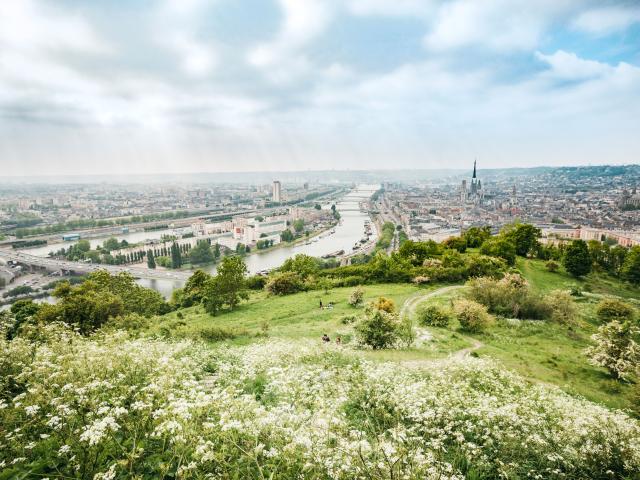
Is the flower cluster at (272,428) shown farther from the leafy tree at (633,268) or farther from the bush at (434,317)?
the leafy tree at (633,268)

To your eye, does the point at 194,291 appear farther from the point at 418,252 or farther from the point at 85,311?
the point at 418,252

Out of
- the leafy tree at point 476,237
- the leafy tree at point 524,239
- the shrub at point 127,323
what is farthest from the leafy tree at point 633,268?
the shrub at point 127,323

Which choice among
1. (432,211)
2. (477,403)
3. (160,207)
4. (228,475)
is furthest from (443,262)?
(160,207)

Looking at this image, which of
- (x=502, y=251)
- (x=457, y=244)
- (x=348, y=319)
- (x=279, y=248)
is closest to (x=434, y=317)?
(x=348, y=319)

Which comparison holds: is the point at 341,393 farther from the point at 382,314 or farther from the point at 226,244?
the point at 226,244

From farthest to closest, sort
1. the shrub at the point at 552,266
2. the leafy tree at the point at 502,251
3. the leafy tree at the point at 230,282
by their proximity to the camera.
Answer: the leafy tree at the point at 502,251, the shrub at the point at 552,266, the leafy tree at the point at 230,282

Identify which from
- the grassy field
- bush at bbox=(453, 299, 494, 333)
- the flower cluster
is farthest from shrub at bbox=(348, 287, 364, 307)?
the flower cluster

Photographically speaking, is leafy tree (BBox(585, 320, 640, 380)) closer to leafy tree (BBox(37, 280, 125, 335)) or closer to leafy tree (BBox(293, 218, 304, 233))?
leafy tree (BBox(37, 280, 125, 335))
